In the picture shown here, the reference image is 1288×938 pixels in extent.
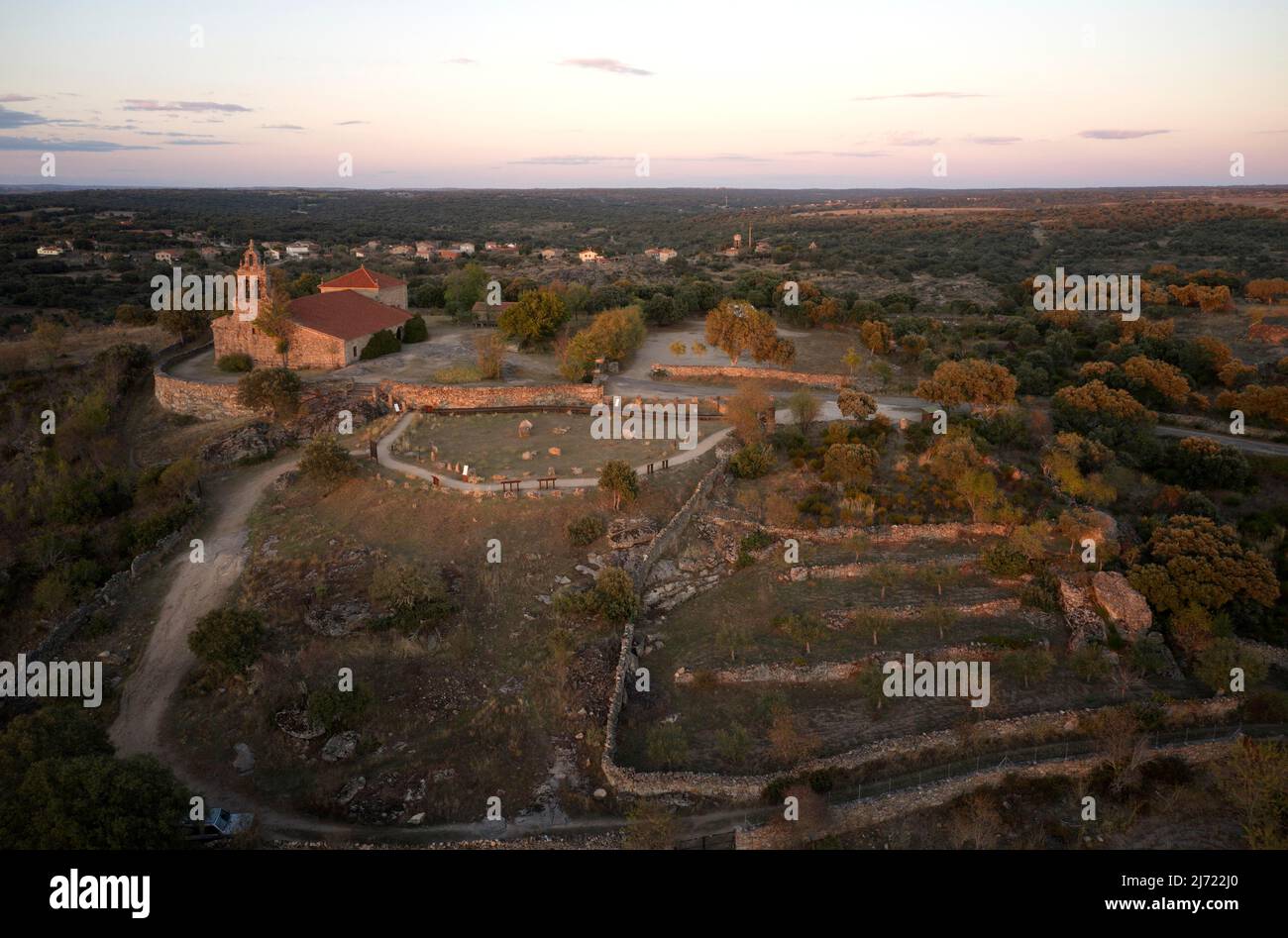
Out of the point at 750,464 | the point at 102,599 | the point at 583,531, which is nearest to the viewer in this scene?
the point at 102,599

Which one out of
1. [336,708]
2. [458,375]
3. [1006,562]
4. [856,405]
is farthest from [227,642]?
[856,405]

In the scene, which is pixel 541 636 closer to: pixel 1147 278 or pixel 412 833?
pixel 412 833

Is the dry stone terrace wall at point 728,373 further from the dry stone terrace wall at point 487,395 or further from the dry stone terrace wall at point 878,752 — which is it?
the dry stone terrace wall at point 878,752

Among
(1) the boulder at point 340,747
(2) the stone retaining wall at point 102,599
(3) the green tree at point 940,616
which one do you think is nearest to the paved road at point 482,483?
(2) the stone retaining wall at point 102,599

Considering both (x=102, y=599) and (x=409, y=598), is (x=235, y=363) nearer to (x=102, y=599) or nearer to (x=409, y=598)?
(x=102, y=599)

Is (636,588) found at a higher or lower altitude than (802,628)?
higher
